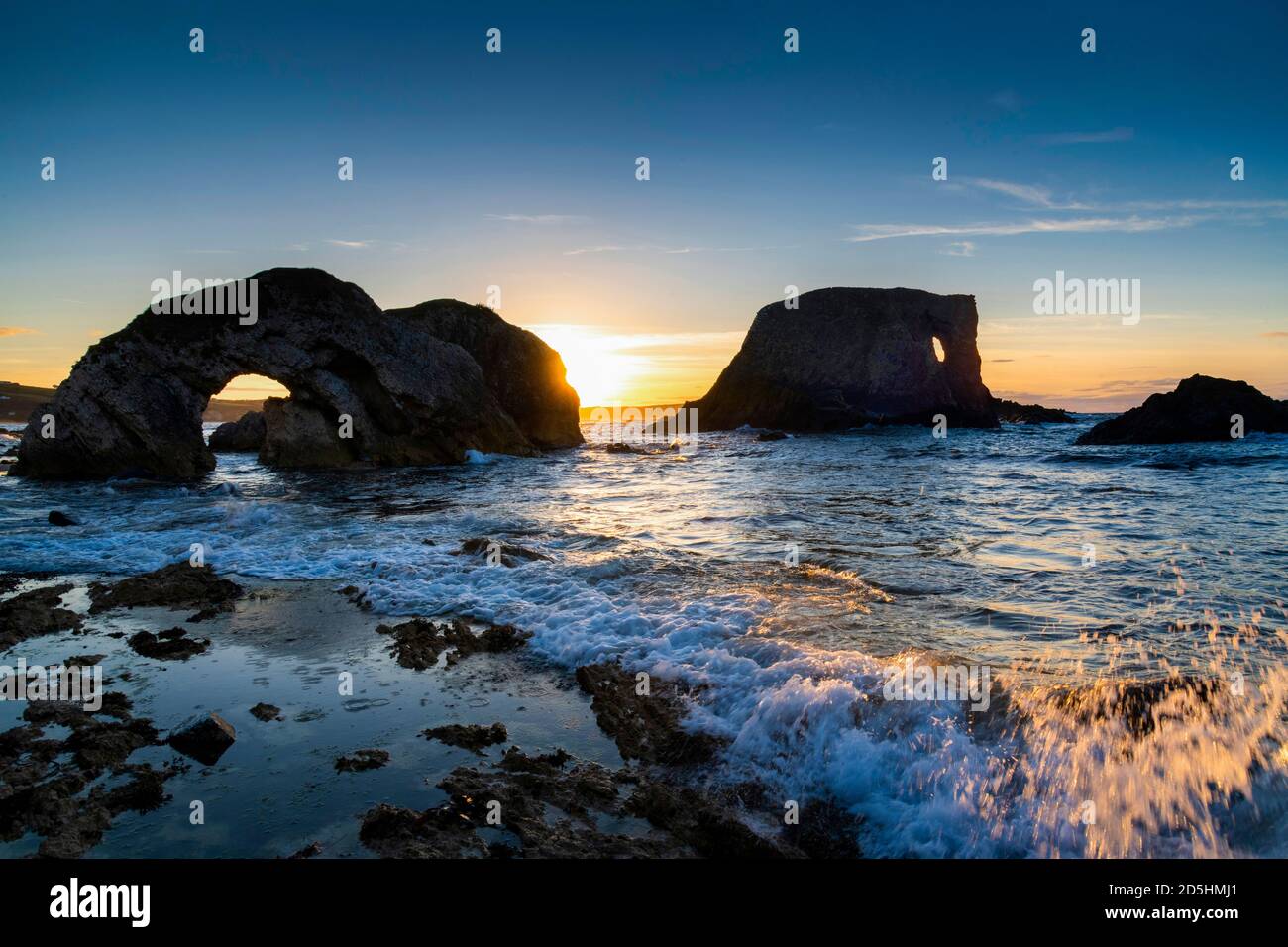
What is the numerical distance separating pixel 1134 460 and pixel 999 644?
82.8ft

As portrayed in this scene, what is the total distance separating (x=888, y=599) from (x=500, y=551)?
621 centimetres

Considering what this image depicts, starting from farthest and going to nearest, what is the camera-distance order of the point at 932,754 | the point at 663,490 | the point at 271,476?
the point at 271,476
the point at 663,490
the point at 932,754

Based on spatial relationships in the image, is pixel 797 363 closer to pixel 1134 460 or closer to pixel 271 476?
pixel 1134 460

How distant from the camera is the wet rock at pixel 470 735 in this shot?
5.02 m

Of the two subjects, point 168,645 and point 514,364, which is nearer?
point 168,645

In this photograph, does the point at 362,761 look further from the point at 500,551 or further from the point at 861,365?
the point at 861,365

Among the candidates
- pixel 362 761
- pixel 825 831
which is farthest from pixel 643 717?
pixel 362 761

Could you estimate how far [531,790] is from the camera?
4359 mm

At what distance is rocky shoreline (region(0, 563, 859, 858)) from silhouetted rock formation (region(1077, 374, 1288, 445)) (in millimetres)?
38560

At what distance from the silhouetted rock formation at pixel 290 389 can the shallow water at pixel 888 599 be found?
3.41 meters

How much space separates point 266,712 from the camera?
5.48 metres

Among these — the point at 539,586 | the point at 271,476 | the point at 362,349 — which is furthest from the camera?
the point at 362,349

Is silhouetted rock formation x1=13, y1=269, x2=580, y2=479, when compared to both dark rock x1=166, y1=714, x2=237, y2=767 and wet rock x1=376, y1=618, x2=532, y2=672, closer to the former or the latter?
wet rock x1=376, y1=618, x2=532, y2=672
